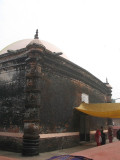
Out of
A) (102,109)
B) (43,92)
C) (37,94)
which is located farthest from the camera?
(102,109)

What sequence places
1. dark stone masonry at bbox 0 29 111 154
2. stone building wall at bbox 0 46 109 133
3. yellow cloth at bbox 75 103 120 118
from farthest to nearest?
yellow cloth at bbox 75 103 120 118 < stone building wall at bbox 0 46 109 133 < dark stone masonry at bbox 0 29 111 154

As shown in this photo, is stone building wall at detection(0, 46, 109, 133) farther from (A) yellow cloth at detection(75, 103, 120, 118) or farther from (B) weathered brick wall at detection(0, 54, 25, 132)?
(A) yellow cloth at detection(75, 103, 120, 118)

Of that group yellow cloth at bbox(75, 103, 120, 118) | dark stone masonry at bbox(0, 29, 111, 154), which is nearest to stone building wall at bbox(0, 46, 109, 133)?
dark stone masonry at bbox(0, 29, 111, 154)

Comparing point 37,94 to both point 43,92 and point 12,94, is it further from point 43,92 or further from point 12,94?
point 12,94

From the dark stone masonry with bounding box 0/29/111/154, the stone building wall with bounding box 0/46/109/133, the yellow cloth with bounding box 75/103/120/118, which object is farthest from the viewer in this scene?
the yellow cloth with bounding box 75/103/120/118

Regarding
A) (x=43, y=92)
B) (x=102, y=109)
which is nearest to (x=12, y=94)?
(x=43, y=92)

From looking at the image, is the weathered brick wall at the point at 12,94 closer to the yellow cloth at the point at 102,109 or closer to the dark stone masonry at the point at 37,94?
the dark stone masonry at the point at 37,94

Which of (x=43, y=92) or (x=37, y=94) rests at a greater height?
(x=43, y=92)

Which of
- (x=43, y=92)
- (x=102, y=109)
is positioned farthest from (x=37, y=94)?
(x=102, y=109)

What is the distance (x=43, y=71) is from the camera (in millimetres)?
7879

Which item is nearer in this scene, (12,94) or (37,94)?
(37,94)

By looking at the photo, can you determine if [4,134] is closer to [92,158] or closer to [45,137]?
[45,137]

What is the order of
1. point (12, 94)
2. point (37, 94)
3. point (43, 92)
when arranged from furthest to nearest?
point (12, 94) → point (43, 92) → point (37, 94)

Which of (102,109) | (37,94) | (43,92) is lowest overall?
(102,109)
